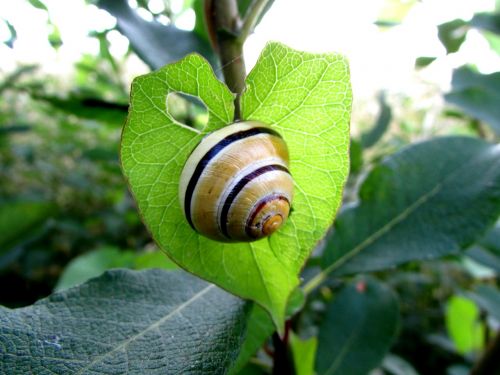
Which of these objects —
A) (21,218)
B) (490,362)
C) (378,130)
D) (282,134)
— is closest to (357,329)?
(490,362)

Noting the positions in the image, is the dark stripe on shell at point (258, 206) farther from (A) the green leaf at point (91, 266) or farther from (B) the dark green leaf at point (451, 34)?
(B) the dark green leaf at point (451, 34)

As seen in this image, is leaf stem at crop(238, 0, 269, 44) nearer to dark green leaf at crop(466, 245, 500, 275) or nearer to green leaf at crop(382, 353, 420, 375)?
dark green leaf at crop(466, 245, 500, 275)

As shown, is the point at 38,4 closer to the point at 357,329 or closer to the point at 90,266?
the point at 90,266

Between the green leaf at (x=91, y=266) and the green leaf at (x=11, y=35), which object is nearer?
the green leaf at (x=11, y=35)

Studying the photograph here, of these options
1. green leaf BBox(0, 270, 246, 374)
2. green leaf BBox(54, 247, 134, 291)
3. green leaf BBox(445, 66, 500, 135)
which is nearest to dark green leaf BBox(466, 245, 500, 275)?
green leaf BBox(445, 66, 500, 135)

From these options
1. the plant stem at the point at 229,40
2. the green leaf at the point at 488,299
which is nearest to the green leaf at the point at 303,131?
the plant stem at the point at 229,40
